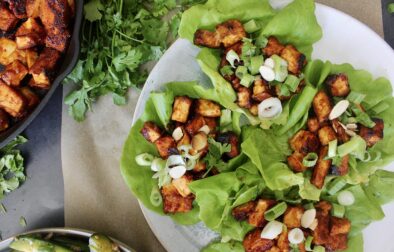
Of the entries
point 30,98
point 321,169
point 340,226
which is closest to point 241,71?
point 321,169

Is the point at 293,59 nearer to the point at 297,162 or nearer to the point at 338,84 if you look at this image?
the point at 338,84

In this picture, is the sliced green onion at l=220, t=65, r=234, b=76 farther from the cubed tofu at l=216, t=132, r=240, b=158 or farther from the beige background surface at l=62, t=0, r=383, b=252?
the beige background surface at l=62, t=0, r=383, b=252

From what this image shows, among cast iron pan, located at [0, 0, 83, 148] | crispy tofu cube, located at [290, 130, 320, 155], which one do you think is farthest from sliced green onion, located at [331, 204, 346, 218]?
cast iron pan, located at [0, 0, 83, 148]

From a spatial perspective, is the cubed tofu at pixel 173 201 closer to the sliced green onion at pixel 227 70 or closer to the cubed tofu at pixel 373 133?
the sliced green onion at pixel 227 70

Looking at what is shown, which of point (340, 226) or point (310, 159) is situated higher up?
point (310, 159)

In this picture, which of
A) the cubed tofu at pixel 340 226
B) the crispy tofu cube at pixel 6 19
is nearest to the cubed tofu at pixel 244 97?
the cubed tofu at pixel 340 226
